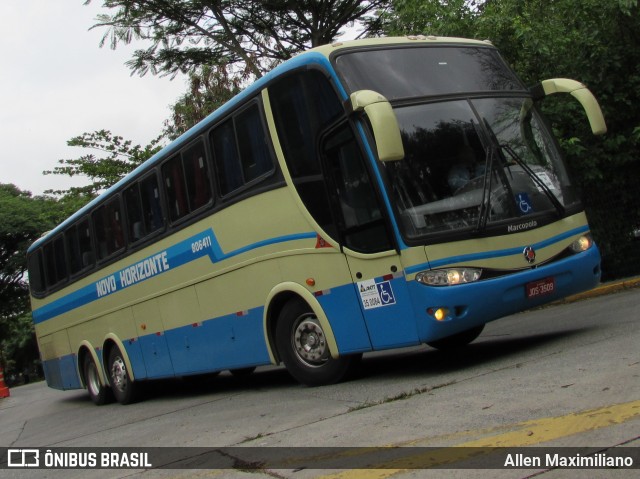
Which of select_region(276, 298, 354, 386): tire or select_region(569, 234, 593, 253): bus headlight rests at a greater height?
select_region(569, 234, 593, 253): bus headlight

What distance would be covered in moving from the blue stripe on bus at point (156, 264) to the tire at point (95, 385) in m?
1.06

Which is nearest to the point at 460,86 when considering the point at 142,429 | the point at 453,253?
the point at 453,253

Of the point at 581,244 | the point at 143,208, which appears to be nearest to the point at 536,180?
the point at 581,244

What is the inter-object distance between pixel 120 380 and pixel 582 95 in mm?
8619

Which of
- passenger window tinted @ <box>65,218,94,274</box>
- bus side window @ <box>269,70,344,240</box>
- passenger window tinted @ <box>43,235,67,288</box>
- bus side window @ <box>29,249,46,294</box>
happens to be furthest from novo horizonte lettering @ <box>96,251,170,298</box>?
bus side window @ <box>269,70,344,240</box>

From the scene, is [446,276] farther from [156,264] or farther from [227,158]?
[156,264]

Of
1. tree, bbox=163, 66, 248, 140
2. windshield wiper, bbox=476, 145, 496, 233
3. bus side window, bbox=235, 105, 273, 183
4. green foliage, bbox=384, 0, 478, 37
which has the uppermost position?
tree, bbox=163, 66, 248, 140

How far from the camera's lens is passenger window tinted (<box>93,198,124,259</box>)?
1235 centimetres

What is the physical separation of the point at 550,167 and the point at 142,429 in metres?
5.19

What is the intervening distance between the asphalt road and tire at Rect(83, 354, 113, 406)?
2073mm

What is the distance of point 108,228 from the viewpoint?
12695 mm

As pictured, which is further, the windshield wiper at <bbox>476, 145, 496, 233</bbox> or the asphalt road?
the windshield wiper at <bbox>476, 145, 496, 233</bbox>

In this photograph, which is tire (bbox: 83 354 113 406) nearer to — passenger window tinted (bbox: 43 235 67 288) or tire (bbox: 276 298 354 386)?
passenger window tinted (bbox: 43 235 67 288)

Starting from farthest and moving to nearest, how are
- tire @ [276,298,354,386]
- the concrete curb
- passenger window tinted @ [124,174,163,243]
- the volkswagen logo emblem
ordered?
the concrete curb < passenger window tinted @ [124,174,163,243] < tire @ [276,298,354,386] < the volkswagen logo emblem
